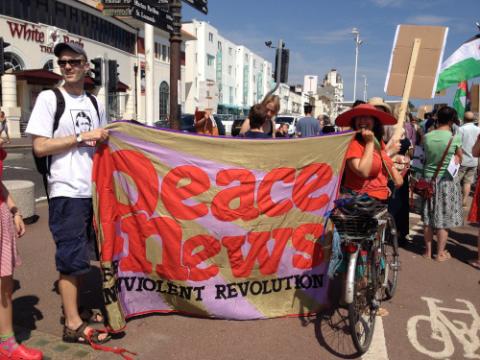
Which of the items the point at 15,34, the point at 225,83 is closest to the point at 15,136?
the point at 15,34

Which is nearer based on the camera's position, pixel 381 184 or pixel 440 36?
pixel 381 184

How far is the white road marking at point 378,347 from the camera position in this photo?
3137 mm

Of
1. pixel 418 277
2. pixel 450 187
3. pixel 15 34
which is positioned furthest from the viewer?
pixel 15 34

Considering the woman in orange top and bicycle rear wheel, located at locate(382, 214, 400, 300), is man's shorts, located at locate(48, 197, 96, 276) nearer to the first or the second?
the woman in orange top

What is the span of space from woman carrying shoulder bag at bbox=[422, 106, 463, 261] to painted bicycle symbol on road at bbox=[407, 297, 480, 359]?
1.37m

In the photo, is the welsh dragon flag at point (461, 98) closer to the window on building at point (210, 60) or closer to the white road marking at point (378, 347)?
the white road marking at point (378, 347)

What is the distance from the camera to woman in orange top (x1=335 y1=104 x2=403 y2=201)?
11.8 ft

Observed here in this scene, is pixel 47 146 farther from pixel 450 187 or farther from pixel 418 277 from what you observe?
pixel 450 187

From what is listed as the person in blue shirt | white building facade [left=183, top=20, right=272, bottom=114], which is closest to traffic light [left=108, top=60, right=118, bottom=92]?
the person in blue shirt

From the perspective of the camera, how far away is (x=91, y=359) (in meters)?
2.99

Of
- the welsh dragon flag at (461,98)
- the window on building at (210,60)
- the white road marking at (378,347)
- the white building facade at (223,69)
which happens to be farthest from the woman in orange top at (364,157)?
the window on building at (210,60)

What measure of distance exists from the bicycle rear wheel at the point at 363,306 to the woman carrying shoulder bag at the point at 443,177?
2234 millimetres

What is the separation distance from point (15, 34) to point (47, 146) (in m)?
28.2

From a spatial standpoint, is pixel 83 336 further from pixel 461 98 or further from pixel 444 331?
pixel 461 98
